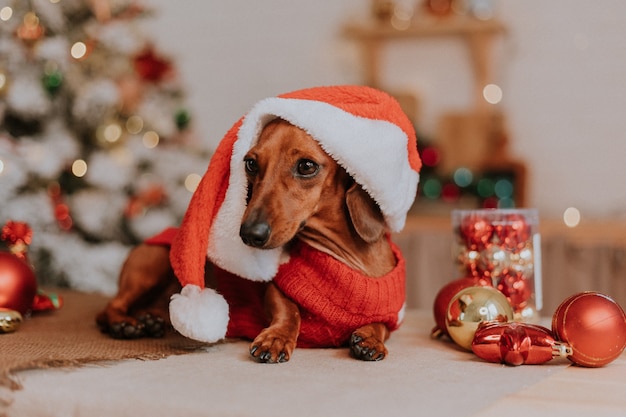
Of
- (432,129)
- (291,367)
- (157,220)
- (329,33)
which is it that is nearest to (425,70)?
(432,129)

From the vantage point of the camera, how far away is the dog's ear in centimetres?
145

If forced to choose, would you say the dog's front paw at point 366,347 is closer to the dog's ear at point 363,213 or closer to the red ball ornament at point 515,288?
the dog's ear at point 363,213

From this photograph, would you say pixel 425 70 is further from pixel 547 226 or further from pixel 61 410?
pixel 61 410

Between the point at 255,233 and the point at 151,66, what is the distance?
1884 mm

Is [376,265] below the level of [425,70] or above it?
below

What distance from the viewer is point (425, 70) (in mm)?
4020

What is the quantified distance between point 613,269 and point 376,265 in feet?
6.50

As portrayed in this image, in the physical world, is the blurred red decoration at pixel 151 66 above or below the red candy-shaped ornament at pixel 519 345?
above

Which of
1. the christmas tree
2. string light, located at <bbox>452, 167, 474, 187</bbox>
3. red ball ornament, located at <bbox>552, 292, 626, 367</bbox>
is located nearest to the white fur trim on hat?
red ball ornament, located at <bbox>552, 292, 626, 367</bbox>

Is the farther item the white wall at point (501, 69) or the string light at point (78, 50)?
the white wall at point (501, 69)

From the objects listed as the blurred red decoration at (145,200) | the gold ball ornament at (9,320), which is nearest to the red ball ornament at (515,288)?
the gold ball ornament at (9,320)

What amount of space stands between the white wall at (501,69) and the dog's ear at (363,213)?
2465 mm

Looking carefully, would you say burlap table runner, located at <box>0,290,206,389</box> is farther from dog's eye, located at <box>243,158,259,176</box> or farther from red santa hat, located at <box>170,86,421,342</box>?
dog's eye, located at <box>243,158,259,176</box>

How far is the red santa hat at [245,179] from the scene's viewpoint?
4.45ft
